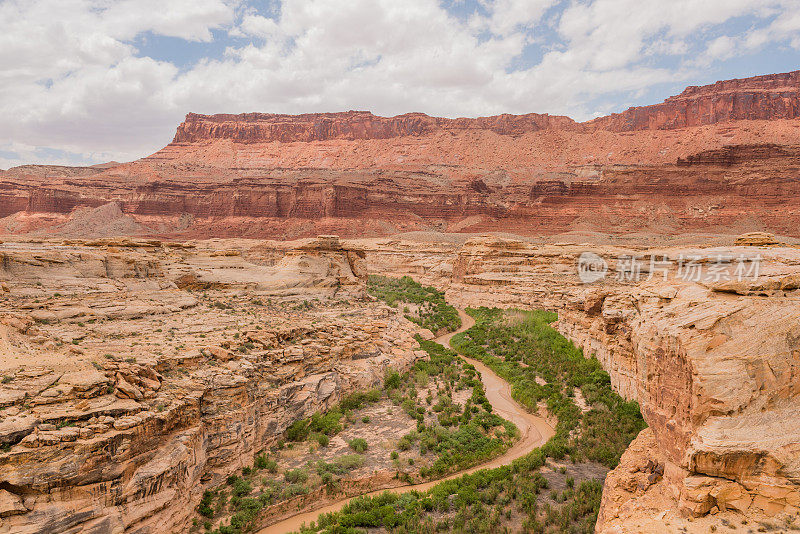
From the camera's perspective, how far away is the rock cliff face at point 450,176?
7588 cm

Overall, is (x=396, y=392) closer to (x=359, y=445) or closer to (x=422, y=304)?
(x=359, y=445)

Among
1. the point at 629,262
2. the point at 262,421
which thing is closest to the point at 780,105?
the point at 629,262

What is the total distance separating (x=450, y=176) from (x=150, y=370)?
110m

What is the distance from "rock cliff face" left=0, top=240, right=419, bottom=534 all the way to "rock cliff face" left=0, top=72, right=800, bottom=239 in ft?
205

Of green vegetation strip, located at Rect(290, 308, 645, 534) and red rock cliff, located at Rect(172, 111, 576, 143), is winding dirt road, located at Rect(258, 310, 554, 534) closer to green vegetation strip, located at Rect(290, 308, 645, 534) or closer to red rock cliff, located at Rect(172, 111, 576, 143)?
green vegetation strip, located at Rect(290, 308, 645, 534)

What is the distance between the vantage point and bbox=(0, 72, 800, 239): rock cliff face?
75.9m

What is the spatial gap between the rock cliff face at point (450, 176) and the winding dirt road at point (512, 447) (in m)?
62.0

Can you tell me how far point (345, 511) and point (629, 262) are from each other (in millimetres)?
32817

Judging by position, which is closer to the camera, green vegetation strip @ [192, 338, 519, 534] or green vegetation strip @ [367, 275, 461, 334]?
green vegetation strip @ [192, 338, 519, 534]

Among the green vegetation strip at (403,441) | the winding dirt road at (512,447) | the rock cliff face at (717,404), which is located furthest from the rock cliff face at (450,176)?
the rock cliff face at (717,404)

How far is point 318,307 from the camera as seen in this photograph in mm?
22953

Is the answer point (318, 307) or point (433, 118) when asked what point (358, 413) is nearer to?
point (318, 307)

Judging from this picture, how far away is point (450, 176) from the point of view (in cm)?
11538

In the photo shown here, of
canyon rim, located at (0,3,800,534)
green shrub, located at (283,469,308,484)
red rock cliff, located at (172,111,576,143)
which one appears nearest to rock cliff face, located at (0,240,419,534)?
canyon rim, located at (0,3,800,534)
